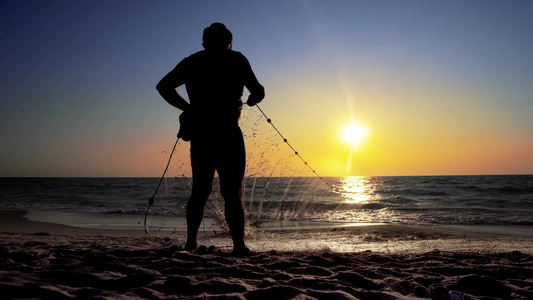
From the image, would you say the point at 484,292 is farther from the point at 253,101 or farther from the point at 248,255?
the point at 253,101

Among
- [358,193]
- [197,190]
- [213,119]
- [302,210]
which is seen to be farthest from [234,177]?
[358,193]

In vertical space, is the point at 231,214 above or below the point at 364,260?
above

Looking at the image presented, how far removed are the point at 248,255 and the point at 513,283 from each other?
199cm

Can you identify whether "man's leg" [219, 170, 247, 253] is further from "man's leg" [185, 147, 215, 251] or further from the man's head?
the man's head

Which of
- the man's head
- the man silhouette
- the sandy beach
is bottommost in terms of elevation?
the sandy beach

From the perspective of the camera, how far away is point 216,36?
132 inches

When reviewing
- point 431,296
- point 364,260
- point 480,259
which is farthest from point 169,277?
point 480,259

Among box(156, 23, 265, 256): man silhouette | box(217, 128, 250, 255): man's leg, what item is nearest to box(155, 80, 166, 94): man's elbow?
box(156, 23, 265, 256): man silhouette

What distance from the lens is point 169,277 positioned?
2271mm

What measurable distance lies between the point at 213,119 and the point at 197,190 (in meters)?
0.66

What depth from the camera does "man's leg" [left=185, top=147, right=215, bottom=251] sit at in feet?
11.0

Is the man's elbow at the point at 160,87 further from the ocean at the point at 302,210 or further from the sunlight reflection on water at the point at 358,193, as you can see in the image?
the sunlight reflection on water at the point at 358,193

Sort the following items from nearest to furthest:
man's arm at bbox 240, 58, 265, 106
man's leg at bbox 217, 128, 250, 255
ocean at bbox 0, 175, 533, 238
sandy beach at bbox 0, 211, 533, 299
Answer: sandy beach at bbox 0, 211, 533, 299
man's leg at bbox 217, 128, 250, 255
man's arm at bbox 240, 58, 265, 106
ocean at bbox 0, 175, 533, 238

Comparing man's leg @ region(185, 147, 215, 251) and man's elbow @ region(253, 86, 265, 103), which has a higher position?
man's elbow @ region(253, 86, 265, 103)
